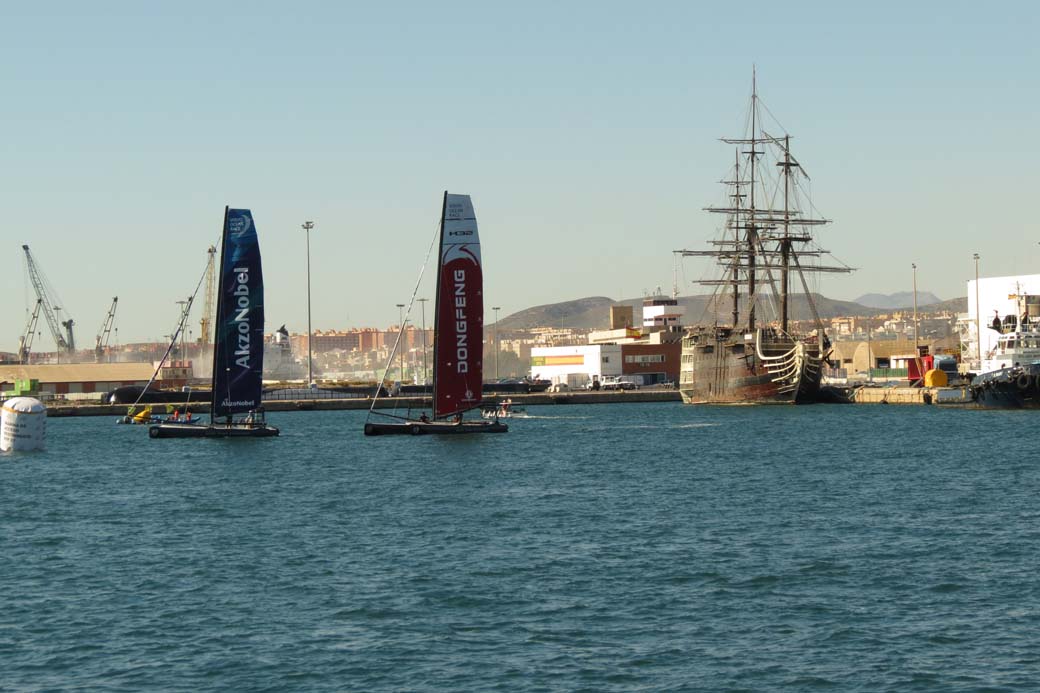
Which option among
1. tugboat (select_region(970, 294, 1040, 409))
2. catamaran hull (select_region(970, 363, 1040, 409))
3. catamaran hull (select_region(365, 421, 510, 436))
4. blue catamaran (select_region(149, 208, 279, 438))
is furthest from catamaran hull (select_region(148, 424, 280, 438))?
tugboat (select_region(970, 294, 1040, 409))

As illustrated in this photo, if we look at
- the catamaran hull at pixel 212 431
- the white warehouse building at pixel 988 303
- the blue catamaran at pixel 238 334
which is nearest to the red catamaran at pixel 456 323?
the catamaran hull at pixel 212 431

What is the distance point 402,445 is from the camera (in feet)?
283

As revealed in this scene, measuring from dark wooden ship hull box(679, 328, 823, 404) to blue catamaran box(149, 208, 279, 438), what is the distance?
247 feet

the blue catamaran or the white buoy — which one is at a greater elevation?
the blue catamaran

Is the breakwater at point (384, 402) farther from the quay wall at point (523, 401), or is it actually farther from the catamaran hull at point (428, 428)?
the catamaran hull at point (428, 428)

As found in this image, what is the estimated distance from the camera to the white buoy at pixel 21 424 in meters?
84.1

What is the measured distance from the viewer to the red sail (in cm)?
8050

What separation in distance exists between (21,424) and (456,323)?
26784 millimetres

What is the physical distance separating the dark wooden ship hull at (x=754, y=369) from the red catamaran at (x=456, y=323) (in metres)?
71.3

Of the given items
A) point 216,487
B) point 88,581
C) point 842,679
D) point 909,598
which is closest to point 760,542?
point 909,598

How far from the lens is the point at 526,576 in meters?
35.1

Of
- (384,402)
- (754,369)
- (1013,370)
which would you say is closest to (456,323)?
(1013,370)

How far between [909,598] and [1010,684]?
7399mm

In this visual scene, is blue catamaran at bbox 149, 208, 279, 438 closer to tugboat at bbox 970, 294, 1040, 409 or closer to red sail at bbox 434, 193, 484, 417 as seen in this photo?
red sail at bbox 434, 193, 484, 417
